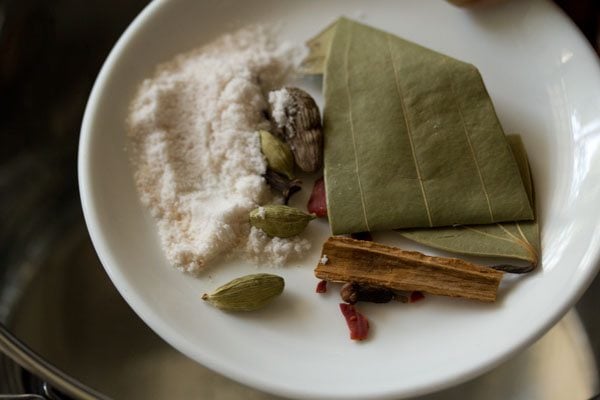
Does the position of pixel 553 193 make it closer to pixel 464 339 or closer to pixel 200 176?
pixel 464 339

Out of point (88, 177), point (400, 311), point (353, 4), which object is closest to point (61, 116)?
point (88, 177)

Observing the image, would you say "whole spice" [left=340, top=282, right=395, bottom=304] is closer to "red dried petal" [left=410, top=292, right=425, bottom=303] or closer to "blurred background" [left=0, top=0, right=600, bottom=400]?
"red dried petal" [left=410, top=292, right=425, bottom=303]

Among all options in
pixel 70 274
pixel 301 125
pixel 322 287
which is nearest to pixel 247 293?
pixel 322 287

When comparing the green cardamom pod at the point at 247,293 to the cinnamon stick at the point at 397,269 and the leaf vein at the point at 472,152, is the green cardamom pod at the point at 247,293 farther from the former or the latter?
the leaf vein at the point at 472,152

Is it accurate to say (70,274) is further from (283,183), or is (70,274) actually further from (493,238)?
(493,238)

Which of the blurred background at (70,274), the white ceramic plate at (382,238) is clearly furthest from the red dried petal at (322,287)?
the blurred background at (70,274)

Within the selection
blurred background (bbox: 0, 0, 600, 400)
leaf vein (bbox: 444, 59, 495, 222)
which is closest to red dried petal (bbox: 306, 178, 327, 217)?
leaf vein (bbox: 444, 59, 495, 222)
